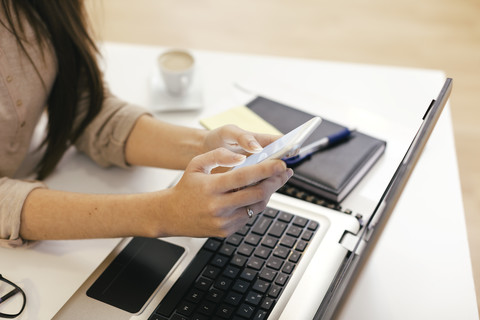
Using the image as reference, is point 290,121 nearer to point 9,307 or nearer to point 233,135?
point 233,135

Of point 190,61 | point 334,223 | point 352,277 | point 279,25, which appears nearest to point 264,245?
point 334,223

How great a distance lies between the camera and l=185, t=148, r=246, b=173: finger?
2.01 feet

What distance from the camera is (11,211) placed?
0.71 meters

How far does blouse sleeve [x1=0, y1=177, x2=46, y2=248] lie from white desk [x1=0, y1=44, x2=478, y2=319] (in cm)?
3

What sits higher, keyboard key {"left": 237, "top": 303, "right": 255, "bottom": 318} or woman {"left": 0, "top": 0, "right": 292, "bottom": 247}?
woman {"left": 0, "top": 0, "right": 292, "bottom": 247}

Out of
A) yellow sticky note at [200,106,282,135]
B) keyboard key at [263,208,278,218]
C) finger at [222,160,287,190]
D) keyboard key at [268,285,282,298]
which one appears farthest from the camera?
yellow sticky note at [200,106,282,135]

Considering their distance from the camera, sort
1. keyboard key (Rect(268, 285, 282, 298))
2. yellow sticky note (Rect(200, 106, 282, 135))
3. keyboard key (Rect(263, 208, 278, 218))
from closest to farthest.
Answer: keyboard key (Rect(268, 285, 282, 298)), keyboard key (Rect(263, 208, 278, 218)), yellow sticky note (Rect(200, 106, 282, 135))

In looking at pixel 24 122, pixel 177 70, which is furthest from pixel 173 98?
pixel 24 122

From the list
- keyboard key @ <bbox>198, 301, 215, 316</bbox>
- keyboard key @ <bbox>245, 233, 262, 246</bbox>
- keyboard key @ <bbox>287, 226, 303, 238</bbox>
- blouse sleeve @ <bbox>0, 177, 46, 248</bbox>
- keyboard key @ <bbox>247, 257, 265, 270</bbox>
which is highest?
keyboard key @ <bbox>287, 226, 303, 238</bbox>

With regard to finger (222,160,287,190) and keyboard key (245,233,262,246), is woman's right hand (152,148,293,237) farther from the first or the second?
keyboard key (245,233,262,246)

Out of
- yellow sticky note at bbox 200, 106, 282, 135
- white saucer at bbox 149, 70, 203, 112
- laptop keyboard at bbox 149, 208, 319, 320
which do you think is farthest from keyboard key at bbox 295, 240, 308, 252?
white saucer at bbox 149, 70, 203, 112

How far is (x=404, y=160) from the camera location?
0.58 meters

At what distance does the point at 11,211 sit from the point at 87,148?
0.21 metres

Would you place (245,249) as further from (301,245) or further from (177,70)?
(177,70)
